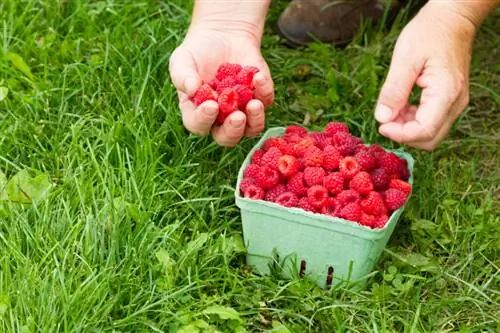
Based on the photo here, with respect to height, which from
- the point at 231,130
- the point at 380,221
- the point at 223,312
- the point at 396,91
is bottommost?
the point at 223,312

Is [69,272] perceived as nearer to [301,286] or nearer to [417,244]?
[301,286]

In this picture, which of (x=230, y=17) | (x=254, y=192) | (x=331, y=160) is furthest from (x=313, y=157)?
(x=230, y=17)

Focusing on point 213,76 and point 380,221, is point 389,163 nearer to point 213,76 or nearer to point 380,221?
point 380,221

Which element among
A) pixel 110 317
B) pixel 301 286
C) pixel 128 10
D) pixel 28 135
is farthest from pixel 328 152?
pixel 128 10

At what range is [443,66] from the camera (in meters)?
1.79

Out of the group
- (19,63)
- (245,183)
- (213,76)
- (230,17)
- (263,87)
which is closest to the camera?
(245,183)

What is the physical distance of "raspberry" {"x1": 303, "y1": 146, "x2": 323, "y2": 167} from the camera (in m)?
1.77

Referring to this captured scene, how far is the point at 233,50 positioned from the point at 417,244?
1.99 ft

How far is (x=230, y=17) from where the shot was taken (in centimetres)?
210

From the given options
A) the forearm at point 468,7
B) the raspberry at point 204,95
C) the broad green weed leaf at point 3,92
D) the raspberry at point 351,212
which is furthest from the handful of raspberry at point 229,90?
the broad green weed leaf at point 3,92

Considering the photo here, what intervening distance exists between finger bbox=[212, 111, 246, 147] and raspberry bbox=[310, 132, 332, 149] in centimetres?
15

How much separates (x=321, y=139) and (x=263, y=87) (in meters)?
0.17

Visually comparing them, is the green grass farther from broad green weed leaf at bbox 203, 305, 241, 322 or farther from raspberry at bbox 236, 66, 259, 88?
raspberry at bbox 236, 66, 259, 88

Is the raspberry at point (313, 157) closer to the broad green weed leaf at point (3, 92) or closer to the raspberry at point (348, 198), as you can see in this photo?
the raspberry at point (348, 198)
